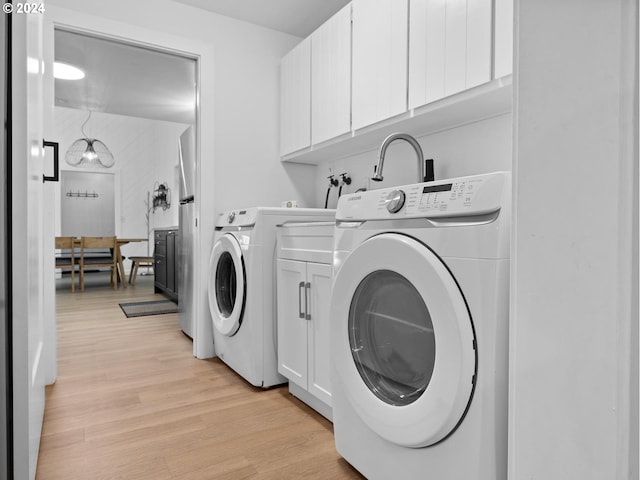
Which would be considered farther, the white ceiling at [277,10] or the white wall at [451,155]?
the white ceiling at [277,10]

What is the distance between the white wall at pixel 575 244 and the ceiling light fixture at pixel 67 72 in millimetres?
4230

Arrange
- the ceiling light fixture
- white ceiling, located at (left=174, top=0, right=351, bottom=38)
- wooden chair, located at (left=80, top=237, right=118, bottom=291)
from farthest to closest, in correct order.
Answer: wooden chair, located at (left=80, top=237, right=118, bottom=291), the ceiling light fixture, white ceiling, located at (left=174, top=0, right=351, bottom=38)

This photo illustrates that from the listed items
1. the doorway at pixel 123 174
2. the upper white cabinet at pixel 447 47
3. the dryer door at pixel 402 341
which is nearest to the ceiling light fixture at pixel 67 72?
the doorway at pixel 123 174

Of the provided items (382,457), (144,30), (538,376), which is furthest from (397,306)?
(144,30)

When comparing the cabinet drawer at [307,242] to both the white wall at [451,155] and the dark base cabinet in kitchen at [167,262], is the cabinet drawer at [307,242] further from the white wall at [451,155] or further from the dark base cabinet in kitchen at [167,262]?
the dark base cabinet in kitchen at [167,262]

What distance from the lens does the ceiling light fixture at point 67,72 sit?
366cm

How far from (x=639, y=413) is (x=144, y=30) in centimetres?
279

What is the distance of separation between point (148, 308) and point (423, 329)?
364 cm

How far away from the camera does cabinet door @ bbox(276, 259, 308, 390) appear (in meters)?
1.81

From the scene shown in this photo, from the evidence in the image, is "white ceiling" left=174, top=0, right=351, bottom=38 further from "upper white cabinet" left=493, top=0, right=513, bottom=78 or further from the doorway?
the doorway

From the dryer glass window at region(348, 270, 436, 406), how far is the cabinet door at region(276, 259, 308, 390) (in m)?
0.55


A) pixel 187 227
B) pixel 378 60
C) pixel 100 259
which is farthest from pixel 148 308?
pixel 378 60

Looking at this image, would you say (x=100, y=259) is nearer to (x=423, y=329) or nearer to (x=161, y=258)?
(x=161, y=258)

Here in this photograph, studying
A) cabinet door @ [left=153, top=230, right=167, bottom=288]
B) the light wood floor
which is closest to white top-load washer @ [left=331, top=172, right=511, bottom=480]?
the light wood floor
